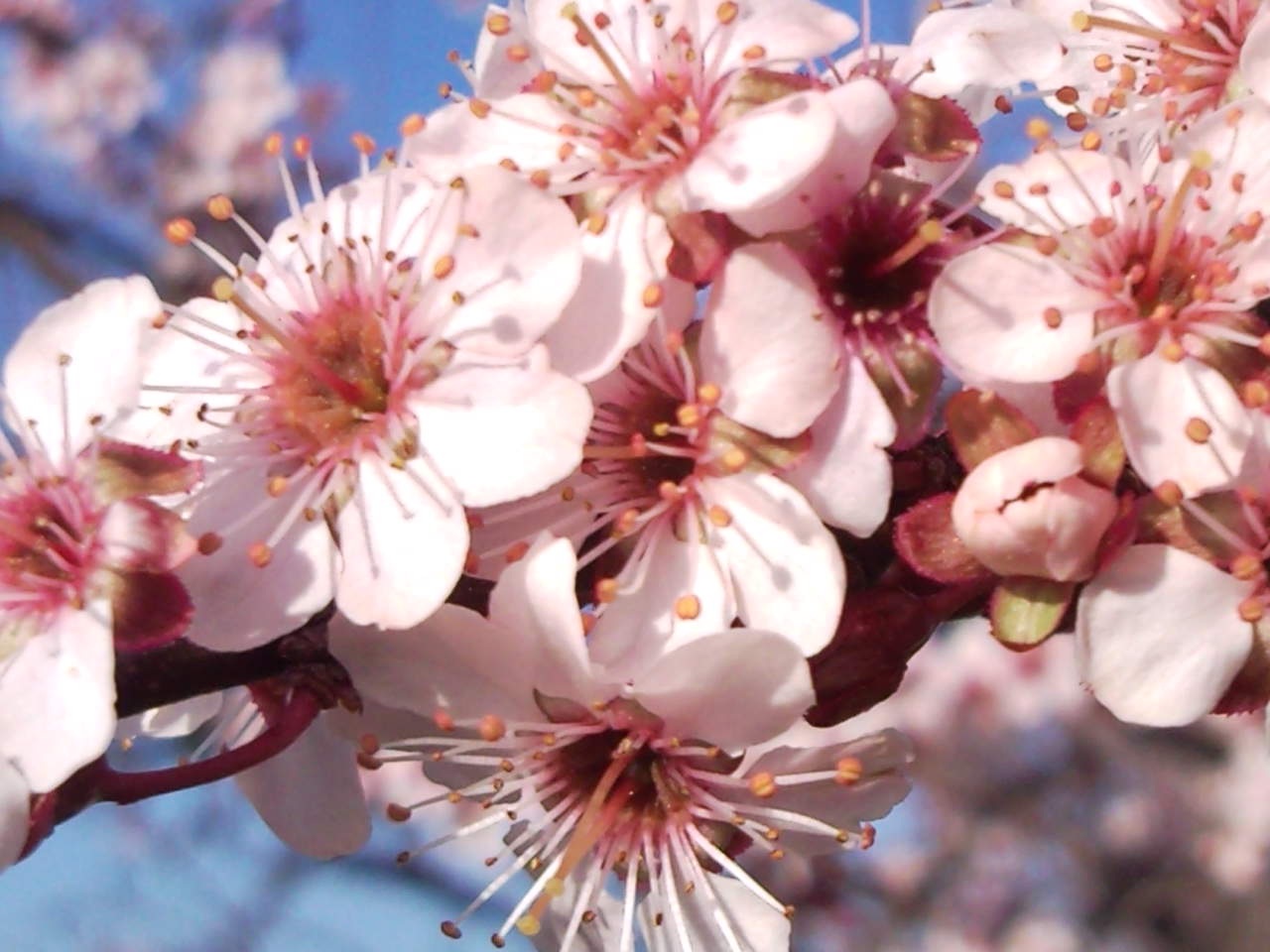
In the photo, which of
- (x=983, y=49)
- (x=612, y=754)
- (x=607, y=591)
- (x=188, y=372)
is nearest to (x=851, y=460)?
(x=607, y=591)

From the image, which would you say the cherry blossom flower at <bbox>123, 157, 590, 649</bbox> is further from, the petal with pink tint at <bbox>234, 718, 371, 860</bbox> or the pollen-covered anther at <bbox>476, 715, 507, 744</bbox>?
the petal with pink tint at <bbox>234, 718, 371, 860</bbox>

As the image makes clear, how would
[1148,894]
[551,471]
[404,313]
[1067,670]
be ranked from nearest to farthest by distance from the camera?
[551,471], [404,313], [1148,894], [1067,670]

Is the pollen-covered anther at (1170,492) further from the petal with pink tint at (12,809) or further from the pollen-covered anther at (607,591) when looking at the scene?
the petal with pink tint at (12,809)

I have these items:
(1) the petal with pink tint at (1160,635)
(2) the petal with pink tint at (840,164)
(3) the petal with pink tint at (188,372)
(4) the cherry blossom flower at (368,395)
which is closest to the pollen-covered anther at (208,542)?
(4) the cherry blossom flower at (368,395)

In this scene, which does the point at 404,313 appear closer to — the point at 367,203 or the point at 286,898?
the point at 367,203

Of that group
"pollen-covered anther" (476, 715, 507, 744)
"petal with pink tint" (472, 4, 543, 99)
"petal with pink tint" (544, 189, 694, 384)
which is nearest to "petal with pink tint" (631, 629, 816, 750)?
"pollen-covered anther" (476, 715, 507, 744)

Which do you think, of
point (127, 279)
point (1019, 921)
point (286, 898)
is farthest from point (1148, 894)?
point (127, 279)

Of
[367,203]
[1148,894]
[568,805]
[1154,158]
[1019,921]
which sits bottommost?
[1019,921]
